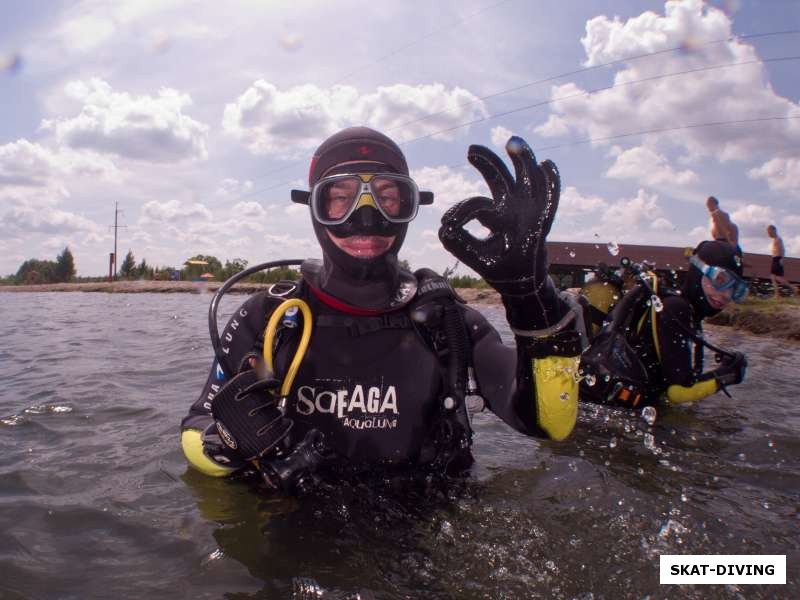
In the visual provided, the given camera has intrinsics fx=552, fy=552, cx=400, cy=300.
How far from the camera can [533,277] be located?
187 centimetres

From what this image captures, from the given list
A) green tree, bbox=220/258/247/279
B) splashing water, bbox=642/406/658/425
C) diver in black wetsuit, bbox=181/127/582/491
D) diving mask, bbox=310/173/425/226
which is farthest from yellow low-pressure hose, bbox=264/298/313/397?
green tree, bbox=220/258/247/279

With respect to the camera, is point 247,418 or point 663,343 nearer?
point 247,418

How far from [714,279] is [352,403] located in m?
3.60

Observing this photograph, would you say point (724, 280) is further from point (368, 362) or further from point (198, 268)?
point (198, 268)

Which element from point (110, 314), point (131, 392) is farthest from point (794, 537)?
point (110, 314)

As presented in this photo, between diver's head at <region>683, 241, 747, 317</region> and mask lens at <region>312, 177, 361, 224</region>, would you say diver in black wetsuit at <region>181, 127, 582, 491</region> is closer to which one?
mask lens at <region>312, 177, 361, 224</region>

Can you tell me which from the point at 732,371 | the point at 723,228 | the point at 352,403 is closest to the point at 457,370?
the point at 352,403

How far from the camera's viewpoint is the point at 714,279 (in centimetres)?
457

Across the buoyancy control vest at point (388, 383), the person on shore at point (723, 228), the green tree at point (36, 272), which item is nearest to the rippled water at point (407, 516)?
the buoyancy control vest at point (388, 383)

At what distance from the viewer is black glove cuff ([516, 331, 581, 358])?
2.01 meters

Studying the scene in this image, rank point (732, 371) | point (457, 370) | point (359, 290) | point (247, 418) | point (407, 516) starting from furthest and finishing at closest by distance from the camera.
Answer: point (732, 371) < point (359, 290) < point (457, 370) < point (407, 516) < point (247, 418)

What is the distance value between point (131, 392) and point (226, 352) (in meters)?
3.03

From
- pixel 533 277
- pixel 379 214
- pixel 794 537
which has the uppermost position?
pixel 379 214

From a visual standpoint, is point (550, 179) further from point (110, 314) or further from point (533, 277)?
point (110, 314)
